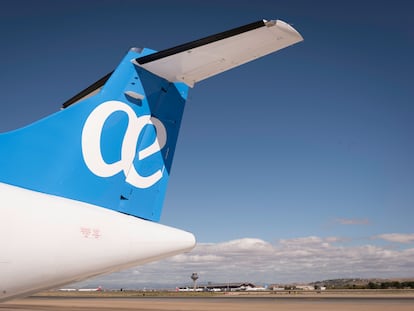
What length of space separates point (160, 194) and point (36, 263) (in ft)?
9.25

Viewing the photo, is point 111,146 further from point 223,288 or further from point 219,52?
point 223,288

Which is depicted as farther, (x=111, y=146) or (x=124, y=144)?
(x=124, y=144)

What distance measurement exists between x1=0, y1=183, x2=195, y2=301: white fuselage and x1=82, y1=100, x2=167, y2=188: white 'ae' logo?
942 millimetres

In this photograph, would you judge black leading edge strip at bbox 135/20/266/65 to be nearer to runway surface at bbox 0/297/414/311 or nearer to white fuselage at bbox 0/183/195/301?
white fuselage at bbox 0/183/195/301

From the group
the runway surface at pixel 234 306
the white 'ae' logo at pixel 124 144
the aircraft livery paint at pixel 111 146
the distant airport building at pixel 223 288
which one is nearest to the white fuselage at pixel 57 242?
the aircraft livery paint at pixel 111 146

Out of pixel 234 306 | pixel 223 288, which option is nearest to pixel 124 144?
pixel 234 306

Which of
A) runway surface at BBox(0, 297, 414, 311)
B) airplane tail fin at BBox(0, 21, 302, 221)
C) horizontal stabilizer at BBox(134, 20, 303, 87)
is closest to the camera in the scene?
horizontal stabilizer at BBox(134, 20, 303, 87)

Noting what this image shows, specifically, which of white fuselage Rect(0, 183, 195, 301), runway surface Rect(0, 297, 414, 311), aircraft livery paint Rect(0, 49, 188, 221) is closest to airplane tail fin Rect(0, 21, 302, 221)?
aircraft livery paint Rect(0, 49, 188, 221)

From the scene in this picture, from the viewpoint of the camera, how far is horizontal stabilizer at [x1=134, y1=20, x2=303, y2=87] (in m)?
5.55

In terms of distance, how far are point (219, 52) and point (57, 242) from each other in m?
3.34

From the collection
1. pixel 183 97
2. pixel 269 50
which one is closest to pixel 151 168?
pixel 183 97

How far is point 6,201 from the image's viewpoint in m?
4.48

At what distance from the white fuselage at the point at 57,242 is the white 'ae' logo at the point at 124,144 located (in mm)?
942

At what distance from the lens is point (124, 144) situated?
265 inches
